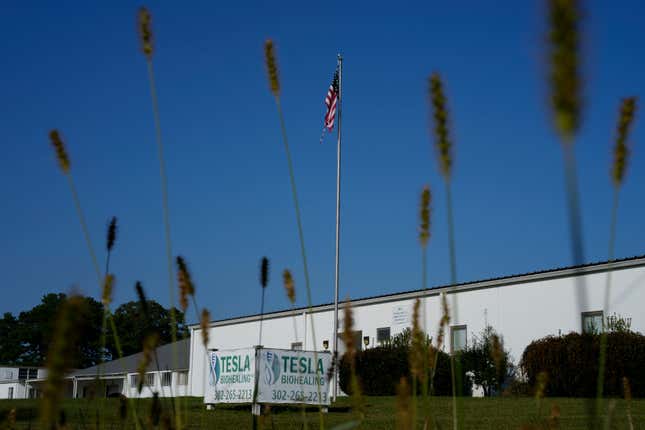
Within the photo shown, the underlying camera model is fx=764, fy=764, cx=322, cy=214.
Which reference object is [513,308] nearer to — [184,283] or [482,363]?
[482,363]

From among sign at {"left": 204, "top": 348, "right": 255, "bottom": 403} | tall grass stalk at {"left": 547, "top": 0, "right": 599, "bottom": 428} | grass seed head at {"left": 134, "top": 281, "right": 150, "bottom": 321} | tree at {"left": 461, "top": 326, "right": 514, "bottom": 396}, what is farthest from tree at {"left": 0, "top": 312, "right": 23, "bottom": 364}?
tall grass stalk at {"left": 547, "top": 0, "right": 599, "bottom": 428}

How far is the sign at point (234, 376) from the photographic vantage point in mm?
15833

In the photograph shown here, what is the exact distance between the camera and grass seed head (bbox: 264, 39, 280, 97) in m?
1.74

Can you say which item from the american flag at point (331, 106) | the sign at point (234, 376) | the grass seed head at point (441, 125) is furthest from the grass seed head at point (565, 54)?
the american flag at point (331, 106)

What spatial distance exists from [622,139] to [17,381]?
73.6 m

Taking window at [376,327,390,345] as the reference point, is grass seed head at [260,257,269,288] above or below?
below

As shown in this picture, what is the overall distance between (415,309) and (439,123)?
2.44 ft

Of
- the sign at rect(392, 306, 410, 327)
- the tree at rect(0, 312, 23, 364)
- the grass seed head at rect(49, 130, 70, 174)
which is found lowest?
the grass seed head at rect(49, 130, 70, 174)

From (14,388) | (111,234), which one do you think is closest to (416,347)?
(111,234)

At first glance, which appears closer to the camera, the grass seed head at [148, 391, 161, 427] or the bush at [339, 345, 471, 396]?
the grass seed head at [148, 391, 161, 427]

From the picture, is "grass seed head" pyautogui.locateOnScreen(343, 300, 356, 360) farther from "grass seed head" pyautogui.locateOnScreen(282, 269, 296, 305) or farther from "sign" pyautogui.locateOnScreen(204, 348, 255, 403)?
"sign" pyautogui.locateOnScreen(204, 348, 255, 403)

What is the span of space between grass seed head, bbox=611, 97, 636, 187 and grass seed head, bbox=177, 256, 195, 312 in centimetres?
104

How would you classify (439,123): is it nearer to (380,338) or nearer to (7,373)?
(380,338)

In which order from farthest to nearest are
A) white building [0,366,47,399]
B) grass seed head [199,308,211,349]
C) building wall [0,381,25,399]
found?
building wall [0,381,25,399]
white building [0,366,47,399]
grass seed head [199,308,211,349]
